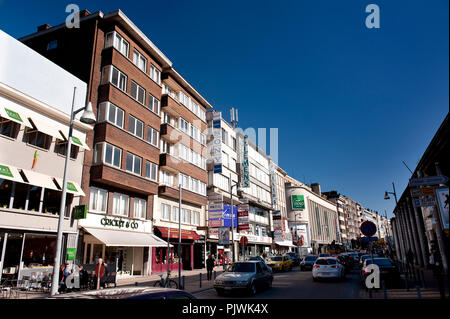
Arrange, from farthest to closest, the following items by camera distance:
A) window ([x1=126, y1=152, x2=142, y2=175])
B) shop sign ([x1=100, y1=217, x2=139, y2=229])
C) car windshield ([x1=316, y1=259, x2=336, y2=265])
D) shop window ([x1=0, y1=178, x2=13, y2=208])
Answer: window ([x1=126, y1=152, x2=142, y2=175]), shop sign ([x1=100, y1=217, x2=139, y2=229]), car windshield ([x1=316, y1=259, x2=336, y2=265]), shop window ([x1=0, y1=178, x2=13, y2=208])

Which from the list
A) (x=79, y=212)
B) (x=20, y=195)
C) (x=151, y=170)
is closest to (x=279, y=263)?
(x=151, y=170)

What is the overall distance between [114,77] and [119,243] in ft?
42.6

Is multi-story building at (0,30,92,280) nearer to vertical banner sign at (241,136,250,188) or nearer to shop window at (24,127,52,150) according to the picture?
shop window at (24,127,52,150)

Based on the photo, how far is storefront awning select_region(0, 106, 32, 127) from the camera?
1678 centimetres

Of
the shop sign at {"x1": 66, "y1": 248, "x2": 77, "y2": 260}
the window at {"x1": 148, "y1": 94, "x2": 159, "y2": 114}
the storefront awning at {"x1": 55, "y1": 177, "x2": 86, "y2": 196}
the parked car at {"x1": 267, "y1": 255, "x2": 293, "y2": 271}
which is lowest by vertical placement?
the parked car at {"x1": 267, "y1": 255, "x2": 293, "y2": 271}

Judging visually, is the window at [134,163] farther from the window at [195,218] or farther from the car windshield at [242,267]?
the car windshield at [242,267]

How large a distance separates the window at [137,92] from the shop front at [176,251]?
11.5 metres

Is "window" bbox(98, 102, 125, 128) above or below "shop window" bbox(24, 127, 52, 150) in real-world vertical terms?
above

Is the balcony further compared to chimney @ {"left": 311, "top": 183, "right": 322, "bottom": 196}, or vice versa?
chimney @ {"left": 311, "top": 183, "right": 322, "bottom": 196}

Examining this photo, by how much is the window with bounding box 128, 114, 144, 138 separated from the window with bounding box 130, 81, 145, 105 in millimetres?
1944

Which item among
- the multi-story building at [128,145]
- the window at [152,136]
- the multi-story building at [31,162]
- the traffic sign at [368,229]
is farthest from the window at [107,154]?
the traffic sign at [368,229]

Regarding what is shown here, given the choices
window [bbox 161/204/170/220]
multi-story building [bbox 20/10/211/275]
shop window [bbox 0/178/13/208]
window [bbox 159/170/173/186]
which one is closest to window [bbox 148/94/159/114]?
multi-story building [bbox 20/10/211/275]
